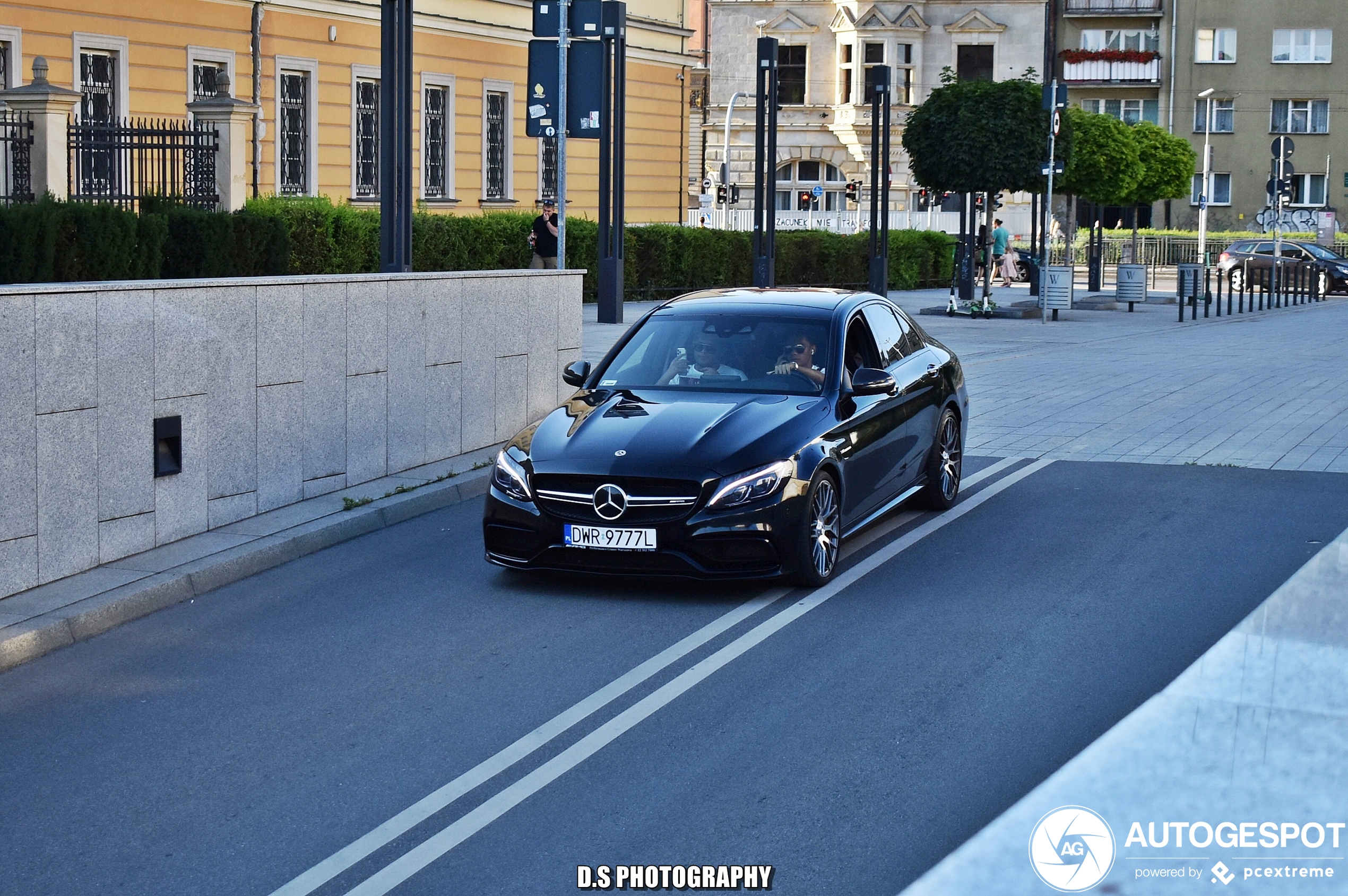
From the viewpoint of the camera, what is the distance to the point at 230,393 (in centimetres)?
1013

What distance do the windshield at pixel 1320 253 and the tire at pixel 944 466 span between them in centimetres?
4561

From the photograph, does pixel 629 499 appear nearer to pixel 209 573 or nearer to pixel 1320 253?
pixel 209 573

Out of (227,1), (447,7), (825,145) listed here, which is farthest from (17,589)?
(825,145)

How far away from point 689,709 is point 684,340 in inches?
147

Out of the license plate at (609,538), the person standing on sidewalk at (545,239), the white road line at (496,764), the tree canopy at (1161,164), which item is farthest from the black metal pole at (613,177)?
the tree canopy at (1161,164)

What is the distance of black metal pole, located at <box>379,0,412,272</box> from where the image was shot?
15.2 metres

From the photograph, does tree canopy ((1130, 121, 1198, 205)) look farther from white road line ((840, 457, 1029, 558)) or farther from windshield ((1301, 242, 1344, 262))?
white road line ((840, 457, 1029, 558))

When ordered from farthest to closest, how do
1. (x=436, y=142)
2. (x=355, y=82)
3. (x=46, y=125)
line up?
1. (x=436, y=142)
2. (x=355, y=82)
3. (x=46, y=125)

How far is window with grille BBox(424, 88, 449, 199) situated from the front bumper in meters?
28.3

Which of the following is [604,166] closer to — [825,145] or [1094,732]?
[1094,732]

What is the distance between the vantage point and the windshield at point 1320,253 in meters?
53.8

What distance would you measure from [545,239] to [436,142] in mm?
8049

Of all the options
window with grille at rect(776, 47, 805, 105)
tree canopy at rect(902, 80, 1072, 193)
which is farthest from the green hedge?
window with grille at rect(776, 47, 805, 105)

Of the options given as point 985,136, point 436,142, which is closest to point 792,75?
point 436,142
